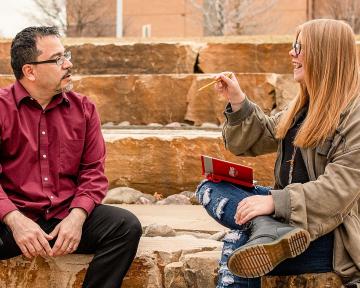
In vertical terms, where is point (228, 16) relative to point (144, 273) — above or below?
above

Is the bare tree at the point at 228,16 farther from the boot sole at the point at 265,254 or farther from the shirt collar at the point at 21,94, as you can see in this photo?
the boot sole at the point at 265,254

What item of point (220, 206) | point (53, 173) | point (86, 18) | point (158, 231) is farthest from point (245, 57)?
point (86, 18)

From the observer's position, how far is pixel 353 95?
9.80 ft

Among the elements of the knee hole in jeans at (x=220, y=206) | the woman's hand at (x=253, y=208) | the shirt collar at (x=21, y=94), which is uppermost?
the shirt collar at (x=21, y=94)

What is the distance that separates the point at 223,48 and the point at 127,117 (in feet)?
4.03

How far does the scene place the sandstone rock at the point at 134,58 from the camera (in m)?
7.41

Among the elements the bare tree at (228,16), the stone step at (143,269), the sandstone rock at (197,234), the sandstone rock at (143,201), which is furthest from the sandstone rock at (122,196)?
the bare tree at (228,16)

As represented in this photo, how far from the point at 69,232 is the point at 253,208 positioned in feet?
2.80

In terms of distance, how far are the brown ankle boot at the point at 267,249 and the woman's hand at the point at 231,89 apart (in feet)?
2.49

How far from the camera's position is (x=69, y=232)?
3.30m

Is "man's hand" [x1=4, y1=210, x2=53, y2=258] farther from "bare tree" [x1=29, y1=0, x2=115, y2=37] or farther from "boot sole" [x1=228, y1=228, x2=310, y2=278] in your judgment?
"bare tree" [x1=29, y1=0, x2=115, y2=37]

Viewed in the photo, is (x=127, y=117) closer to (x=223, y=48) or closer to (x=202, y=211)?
(x=223, y=48)

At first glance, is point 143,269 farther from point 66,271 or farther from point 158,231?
point 158,231

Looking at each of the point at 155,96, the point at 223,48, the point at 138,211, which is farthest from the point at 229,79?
the point at 223,48
